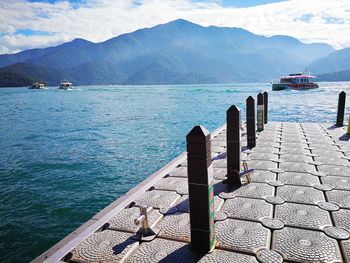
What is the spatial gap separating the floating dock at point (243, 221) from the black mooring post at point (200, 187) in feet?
0.30

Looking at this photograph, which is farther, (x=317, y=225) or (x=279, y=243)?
(x=317, y=225)

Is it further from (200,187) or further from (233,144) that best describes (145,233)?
(233,144)

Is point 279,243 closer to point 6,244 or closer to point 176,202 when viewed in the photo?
point 176,202

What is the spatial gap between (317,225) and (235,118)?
263 centimetres

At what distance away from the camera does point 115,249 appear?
391 centimetres

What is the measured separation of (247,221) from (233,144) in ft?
6.86

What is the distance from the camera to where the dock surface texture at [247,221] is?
3.71 meters

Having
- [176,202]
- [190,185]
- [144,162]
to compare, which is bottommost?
[144,162]

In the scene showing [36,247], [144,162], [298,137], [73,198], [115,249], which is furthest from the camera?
[144,162]

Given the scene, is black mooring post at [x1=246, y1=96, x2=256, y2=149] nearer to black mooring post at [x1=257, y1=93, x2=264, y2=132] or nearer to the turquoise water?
black mooring post at [x1=257, y1=93, x2=264, y2=132]

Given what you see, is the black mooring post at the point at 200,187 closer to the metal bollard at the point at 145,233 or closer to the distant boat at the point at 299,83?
the metal bollard at the point at 145,233

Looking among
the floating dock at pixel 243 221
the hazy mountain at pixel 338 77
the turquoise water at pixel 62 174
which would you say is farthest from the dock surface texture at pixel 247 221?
the hazy mountain at pixel 338 77

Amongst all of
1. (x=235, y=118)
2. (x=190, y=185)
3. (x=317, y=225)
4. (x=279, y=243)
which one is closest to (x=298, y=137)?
(x=235, y=118)

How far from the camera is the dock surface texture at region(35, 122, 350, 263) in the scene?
146 inches
